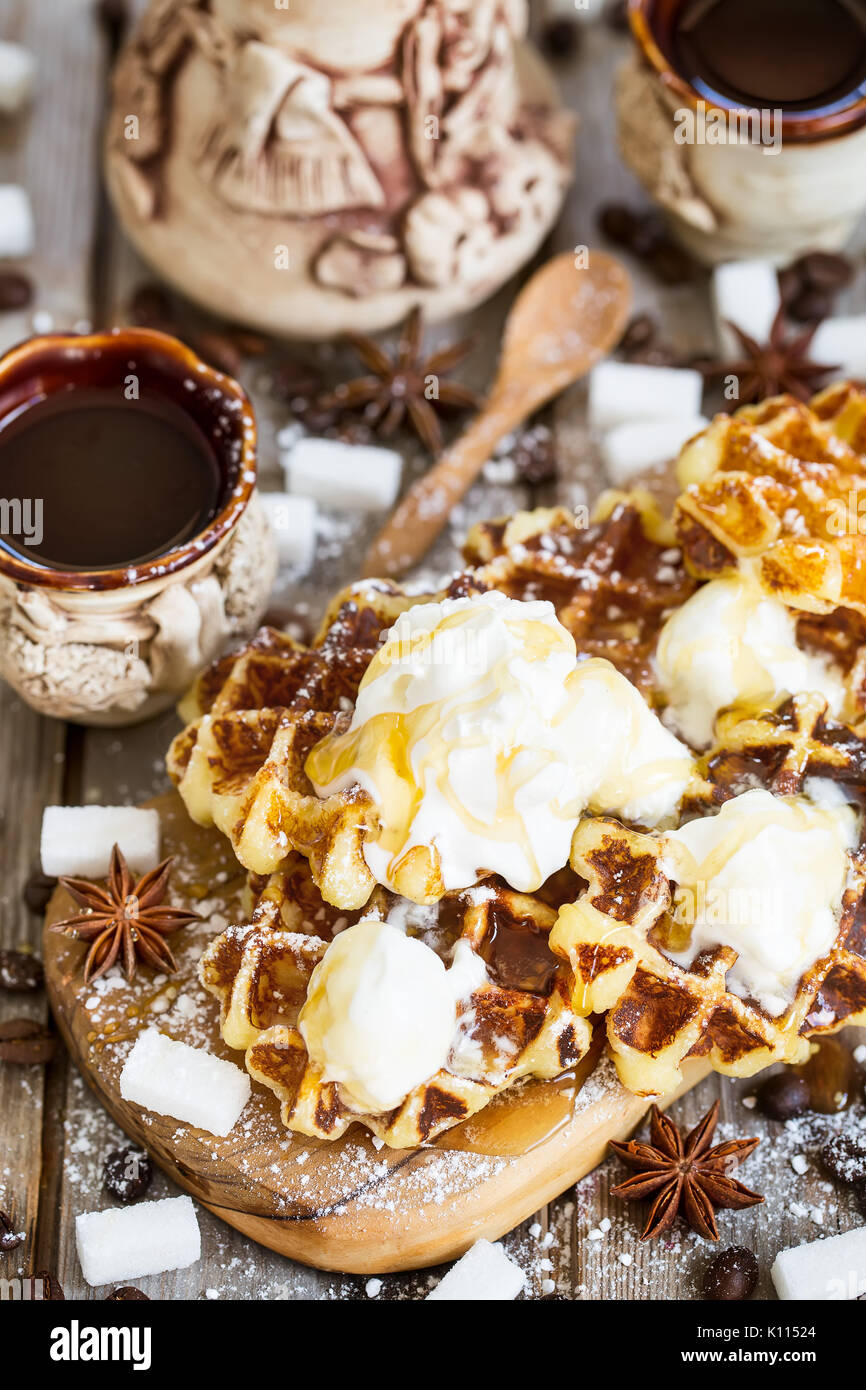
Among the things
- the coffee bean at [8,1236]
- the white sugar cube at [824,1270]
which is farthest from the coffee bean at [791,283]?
the coffee bean at [8,1236]

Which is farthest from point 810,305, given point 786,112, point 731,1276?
point 731,1276

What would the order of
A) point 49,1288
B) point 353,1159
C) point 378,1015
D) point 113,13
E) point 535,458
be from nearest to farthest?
point 378,1015 < point 353,1159 < point 49,1288 < point 535,458 < point 113,13

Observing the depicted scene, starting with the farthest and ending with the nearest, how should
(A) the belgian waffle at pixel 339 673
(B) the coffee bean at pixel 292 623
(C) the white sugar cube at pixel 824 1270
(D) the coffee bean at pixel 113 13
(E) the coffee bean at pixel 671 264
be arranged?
(D) the coffee bean at pixel 113 13, (E) the coffee bean at pixel 671 264, (B) the coffee bean at pixel 292 623, (C) the white sugar cube at pixel 824 1270, (A) the belgian waffle at pixel 339 673

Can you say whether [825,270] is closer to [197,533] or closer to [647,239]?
[647,239]

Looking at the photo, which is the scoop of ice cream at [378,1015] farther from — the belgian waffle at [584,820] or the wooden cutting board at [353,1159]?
the wooden cutting board at [353,1159]

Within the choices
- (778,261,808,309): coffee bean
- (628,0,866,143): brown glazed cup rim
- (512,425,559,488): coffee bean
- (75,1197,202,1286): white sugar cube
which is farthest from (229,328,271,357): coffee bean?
(75,1197,202,1286): white sugar cube

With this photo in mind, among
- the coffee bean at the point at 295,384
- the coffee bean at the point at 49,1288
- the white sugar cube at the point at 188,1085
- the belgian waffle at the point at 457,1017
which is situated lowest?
the coffee bean at the point at 49,1288

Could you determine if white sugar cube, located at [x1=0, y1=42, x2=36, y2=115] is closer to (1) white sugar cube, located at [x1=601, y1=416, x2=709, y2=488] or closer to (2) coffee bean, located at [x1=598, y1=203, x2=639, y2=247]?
(2) coffee bean, located at [x1=598, y1=203, x2=639, y2=247]
